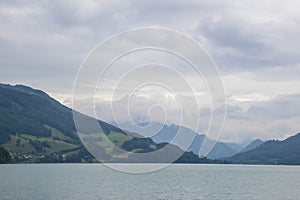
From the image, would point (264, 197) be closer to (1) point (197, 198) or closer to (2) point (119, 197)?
(1) point (197, 198)

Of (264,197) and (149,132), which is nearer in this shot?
(149,132)

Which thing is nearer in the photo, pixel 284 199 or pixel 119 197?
pixel 119 197

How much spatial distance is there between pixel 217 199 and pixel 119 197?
784 inches

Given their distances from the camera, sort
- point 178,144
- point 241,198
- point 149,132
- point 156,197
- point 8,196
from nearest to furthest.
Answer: point 178,144 < point 149,132 < point 8,196 < point 156,197 < point 241,198

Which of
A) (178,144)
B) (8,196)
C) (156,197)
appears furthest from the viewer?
(156,197)

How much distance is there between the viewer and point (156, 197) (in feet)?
282

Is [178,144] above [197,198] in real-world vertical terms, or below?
above

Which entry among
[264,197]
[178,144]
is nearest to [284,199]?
[264,197]

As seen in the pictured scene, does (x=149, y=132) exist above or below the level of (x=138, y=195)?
above

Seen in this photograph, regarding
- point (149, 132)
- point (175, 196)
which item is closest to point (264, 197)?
point (175, 196)

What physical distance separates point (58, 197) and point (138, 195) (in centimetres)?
1648

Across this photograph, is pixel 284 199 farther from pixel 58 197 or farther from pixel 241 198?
pixel 58 197

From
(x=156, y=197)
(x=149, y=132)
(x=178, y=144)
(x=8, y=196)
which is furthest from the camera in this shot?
(x=156, y=197)

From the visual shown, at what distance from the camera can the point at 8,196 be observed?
79688 millimetres
